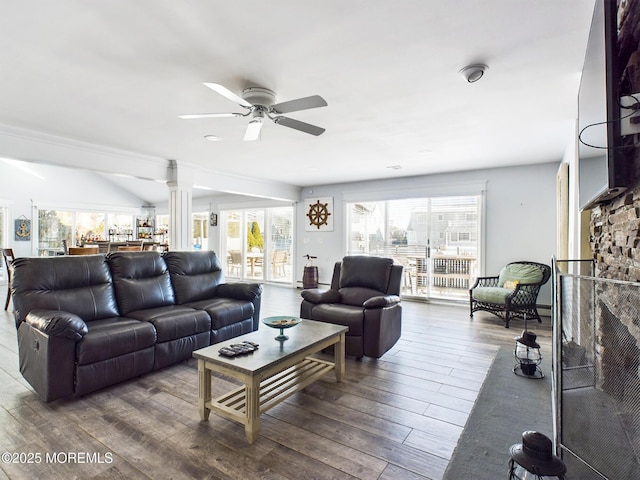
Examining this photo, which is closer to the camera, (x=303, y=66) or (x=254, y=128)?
(x=303, y=66)

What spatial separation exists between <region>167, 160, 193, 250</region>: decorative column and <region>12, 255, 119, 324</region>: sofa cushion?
186 centimetres

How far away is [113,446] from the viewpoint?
197 cm

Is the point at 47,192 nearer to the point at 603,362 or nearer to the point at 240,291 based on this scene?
the point at 240,291

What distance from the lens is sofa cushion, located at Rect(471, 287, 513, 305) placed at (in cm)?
473

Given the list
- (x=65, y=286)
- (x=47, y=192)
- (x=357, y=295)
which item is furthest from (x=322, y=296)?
(x=47, y=192)

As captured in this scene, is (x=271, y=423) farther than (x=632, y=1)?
Yes

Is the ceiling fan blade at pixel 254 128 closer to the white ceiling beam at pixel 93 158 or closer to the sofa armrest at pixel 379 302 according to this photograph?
the sofa armrest at pixel 379 302

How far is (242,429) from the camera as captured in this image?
2.18 m

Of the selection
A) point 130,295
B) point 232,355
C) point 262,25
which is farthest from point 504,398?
point 130,295

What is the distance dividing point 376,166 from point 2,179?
8398mm

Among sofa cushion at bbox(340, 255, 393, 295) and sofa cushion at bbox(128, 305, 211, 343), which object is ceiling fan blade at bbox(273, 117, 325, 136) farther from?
sofa cushion at bbox(128, 305, 211, 343)

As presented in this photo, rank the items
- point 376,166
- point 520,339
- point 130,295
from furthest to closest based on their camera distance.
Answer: point 376,166, point 130,295, point 520,339

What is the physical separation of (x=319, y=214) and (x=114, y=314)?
5.05 metres

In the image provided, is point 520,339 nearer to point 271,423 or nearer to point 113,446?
point 271,423
